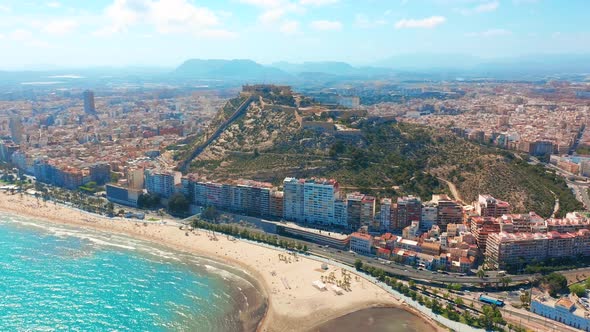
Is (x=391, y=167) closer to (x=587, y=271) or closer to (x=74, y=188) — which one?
(x=587, y=271)

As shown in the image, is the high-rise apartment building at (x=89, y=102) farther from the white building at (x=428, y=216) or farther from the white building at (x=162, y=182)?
the white building at (x=428, y=216)

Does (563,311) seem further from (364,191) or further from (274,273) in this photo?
(364,191)

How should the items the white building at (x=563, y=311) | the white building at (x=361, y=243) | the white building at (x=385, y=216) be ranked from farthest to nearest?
1. the white building at (x=385, y=216)
2. the white building at (x=361, y=243)
3. the white building at (x=563, y=311)

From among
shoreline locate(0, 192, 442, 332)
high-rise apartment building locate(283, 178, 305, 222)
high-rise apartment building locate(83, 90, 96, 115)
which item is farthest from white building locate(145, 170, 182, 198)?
high-rise apartment building locate(83, 90, 96, 115)

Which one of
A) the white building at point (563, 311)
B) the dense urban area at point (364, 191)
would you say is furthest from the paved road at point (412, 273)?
the white building at point (563, 311)

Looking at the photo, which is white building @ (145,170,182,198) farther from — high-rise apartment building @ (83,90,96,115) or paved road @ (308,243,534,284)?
high-rise apartment building @ (83,90,96,115)

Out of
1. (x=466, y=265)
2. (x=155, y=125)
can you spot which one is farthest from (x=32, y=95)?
(x=466, y=265)
